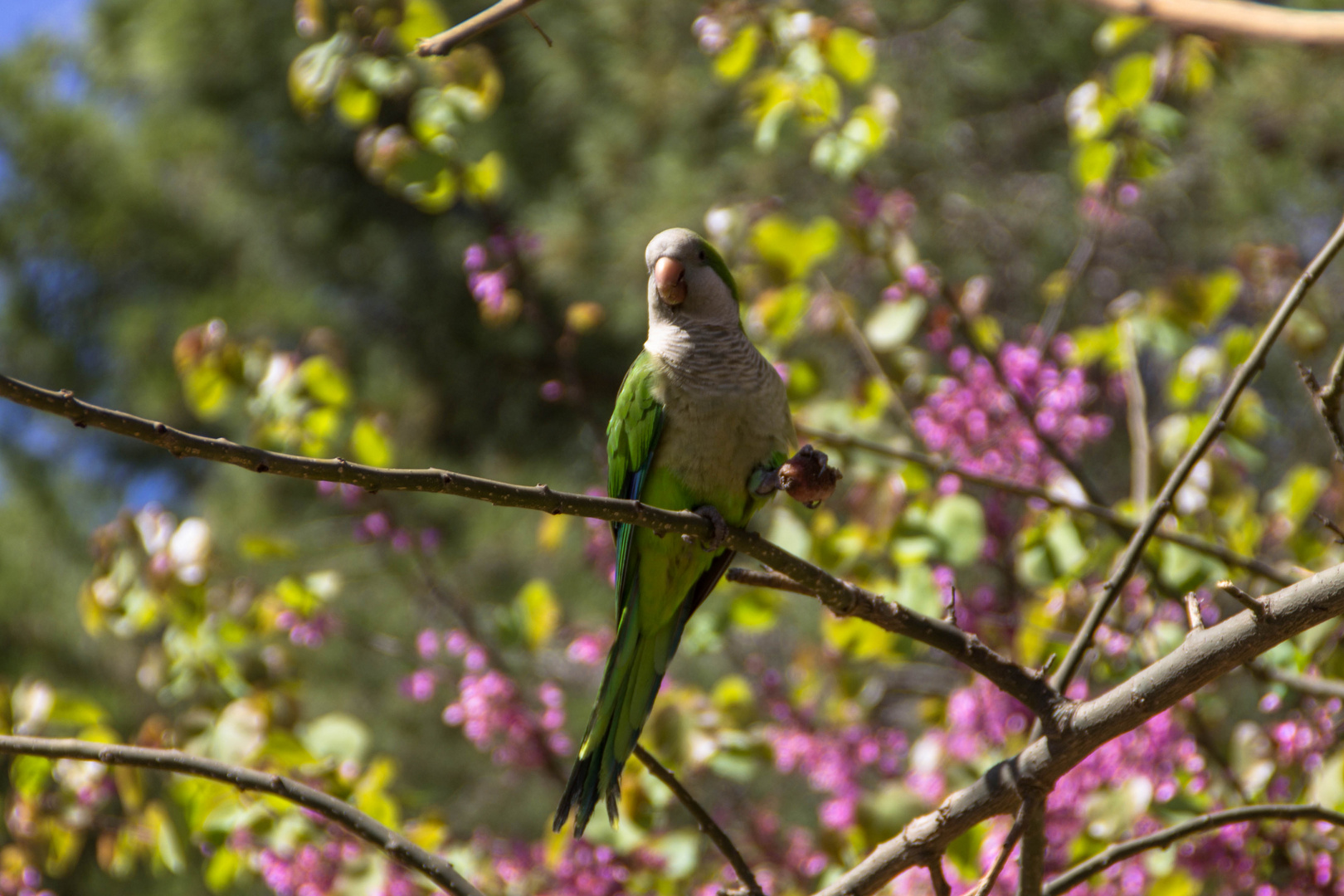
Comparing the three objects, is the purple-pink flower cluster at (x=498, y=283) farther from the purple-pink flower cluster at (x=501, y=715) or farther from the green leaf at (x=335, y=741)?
the green leaf at (x=335, y=741)

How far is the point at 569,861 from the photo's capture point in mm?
2055

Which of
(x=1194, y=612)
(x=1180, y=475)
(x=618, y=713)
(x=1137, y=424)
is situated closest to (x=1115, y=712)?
(x=1194, y=612)

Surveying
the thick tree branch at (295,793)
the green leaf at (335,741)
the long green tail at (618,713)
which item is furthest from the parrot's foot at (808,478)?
the green leaf at (335,741)

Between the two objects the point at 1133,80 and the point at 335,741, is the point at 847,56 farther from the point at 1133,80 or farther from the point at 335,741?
the point at 335,741

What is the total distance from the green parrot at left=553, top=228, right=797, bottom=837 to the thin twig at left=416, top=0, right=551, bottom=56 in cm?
78

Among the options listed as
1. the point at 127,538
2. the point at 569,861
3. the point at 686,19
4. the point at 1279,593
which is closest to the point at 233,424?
the point at 686,19

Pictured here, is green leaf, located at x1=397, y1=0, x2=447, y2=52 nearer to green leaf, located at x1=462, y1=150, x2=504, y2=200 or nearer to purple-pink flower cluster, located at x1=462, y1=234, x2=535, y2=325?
green leaf, located at x1=462, y1=150, x2=504, y2=200

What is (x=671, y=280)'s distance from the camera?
1.90 metres

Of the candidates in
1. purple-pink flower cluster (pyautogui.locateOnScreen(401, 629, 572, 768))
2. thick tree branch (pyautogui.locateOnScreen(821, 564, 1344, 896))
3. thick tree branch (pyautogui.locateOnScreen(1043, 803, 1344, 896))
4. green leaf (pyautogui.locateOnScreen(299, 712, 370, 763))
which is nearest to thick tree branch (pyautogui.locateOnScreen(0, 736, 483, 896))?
thick tree branch (pyautogui.locateOnScreen(821, 564, 1344, 896))

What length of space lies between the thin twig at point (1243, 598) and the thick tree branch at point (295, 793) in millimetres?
782

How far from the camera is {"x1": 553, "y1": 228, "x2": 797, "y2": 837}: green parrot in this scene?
5.55ft

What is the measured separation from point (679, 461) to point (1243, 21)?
50.5 inches

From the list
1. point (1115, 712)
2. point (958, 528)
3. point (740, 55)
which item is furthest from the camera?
point (740, 55)

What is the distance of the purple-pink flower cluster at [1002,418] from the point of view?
2.07 m
